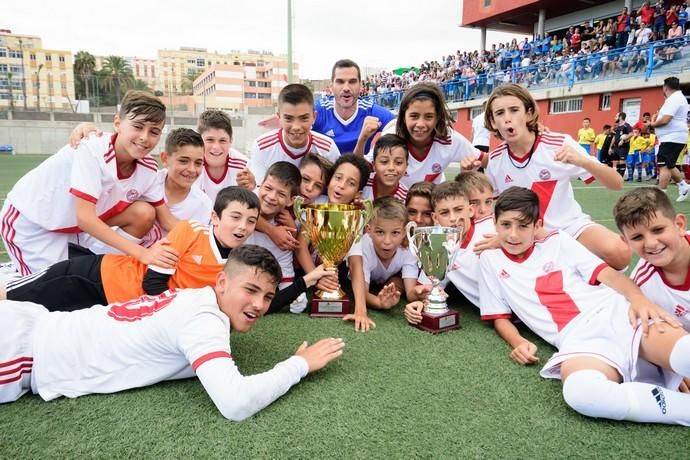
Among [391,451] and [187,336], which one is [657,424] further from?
[187,336]

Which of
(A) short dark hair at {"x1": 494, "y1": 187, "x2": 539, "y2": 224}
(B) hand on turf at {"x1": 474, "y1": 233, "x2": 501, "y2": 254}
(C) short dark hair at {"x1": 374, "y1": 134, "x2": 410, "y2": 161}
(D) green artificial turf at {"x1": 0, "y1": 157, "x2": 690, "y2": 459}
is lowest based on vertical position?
(D) green artificial turf at {"x1": 0, "y1": 157, "x2": 690, "y2": 459}

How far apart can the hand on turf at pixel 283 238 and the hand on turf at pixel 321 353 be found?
4.37 feet

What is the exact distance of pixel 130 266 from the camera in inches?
108

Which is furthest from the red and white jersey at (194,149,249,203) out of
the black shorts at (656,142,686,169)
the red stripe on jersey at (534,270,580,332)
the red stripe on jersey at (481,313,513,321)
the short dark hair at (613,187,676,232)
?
the black shorts at (656,142,686,169)

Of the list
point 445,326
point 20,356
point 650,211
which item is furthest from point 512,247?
point 20,356

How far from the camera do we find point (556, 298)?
2.55m

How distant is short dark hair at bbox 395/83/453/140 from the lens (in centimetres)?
382

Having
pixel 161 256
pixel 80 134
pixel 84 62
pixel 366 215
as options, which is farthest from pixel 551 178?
pixel 84 62

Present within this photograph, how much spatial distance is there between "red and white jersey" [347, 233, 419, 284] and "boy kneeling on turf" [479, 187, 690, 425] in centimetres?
64

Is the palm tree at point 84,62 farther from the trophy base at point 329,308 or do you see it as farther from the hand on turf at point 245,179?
the trophy base at point 329,308

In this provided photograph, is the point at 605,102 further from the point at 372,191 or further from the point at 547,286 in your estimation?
the point at 547,286

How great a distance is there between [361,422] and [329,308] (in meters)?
1.33

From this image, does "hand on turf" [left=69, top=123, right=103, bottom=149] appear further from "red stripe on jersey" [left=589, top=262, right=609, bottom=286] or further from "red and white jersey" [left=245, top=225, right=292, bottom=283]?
"red stripe on jersey" [left=589, top=262, right=609, bottom=286]

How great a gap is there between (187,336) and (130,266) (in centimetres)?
104
